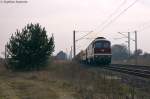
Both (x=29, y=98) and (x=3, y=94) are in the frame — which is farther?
(x=3, y=94)

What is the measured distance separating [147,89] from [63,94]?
4.68m

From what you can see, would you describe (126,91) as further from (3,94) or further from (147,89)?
(3,94)

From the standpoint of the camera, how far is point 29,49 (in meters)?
48.0

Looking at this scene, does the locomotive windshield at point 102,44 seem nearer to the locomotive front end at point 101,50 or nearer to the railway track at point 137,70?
the locomotive front end at point 101,50

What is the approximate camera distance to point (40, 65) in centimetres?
4953

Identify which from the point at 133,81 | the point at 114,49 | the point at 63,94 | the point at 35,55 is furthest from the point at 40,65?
the point at 114,49

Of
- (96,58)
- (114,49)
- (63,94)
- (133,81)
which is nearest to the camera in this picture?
(63,94)

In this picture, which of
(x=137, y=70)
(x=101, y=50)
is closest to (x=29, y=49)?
(x=101, y=50)

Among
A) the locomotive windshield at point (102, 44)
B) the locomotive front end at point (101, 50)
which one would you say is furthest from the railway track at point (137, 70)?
the locomotive windshield at point (102, 44)

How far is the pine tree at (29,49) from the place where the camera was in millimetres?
47656

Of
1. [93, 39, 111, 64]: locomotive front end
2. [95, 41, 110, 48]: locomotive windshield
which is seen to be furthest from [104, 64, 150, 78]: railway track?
[95, 41, 110, 48]: locomotive windshield

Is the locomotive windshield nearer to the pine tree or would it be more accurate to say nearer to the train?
the train

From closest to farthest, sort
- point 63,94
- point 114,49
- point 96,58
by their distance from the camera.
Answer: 1. point 63,94
2. point 96,58
3. point 114,49

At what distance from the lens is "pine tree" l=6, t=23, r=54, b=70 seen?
47656mm
